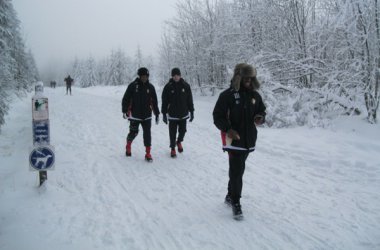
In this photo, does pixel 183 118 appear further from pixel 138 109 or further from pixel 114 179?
pixel 114 179

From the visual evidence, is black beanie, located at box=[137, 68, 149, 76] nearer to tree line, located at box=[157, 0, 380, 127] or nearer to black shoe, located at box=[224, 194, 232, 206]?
black shoe, located at box=[224, 194, 232, 206]

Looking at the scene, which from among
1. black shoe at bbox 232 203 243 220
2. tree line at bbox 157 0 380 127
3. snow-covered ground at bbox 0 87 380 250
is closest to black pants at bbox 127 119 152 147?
snow-covered ground at bbox 0 87 380 250

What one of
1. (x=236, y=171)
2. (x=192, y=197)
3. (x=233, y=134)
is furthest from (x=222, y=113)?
(x=192, y=197)

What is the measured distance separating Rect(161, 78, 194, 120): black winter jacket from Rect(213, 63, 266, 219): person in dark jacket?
3255 mm

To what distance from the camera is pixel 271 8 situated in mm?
13781

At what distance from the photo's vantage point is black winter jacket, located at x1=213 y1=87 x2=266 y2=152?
14.2 ft

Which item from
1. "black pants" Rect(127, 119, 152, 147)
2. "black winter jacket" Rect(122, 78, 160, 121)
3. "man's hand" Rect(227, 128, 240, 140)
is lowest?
"black pants" Rect(127, 119, 152, 147)

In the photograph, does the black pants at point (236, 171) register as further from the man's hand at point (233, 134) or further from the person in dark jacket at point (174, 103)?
the person in dark jacket at point (174, 103)

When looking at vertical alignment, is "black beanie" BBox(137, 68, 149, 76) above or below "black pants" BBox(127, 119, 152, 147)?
above

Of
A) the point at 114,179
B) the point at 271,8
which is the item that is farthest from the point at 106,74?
the point at 114,179

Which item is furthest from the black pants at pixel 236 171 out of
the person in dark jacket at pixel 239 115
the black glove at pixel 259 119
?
the black glove at pixel 259 119

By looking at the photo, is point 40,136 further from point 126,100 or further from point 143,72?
point 143,72

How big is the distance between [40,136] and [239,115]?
3.18m

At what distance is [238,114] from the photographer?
4.36 meters
